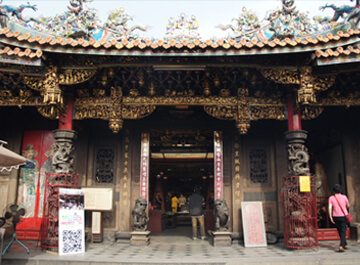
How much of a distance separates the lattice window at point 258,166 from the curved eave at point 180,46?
324 centimetres

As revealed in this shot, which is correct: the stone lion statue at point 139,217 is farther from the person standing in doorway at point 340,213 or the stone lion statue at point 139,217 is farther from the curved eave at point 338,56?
the curved eave at point 338,56

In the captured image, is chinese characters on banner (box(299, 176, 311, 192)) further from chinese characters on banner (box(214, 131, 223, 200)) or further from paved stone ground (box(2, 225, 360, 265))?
chinese characters on banner (box(214, 131, 223, 200))

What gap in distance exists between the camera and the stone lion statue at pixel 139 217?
25.6 ft

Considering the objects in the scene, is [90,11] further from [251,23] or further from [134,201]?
[134,201]

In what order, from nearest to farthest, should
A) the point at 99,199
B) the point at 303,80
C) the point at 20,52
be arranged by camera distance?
the point at 20,52
the point at 303,80
the point at 99,199

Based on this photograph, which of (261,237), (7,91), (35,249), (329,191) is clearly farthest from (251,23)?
(35,249)

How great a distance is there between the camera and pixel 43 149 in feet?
28.6

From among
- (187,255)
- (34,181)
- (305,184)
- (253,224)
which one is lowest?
(187,255)

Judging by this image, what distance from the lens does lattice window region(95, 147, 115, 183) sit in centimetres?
867

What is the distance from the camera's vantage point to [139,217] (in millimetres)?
7824

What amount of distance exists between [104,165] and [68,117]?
1.98 m

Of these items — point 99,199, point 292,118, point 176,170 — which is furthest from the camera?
point 176,170

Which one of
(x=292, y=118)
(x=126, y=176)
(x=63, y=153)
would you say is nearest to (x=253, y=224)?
(x=292, y=118)

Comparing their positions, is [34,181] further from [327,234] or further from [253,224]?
[327,234]
